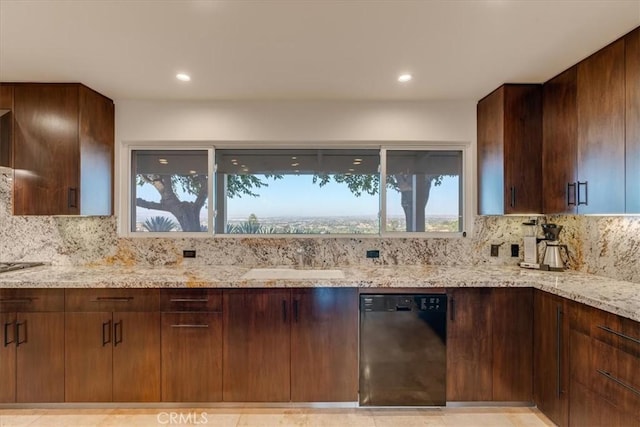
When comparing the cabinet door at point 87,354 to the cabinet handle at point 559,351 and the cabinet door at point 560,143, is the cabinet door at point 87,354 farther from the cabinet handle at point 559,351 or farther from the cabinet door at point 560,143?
the cabinet door at point 560,143

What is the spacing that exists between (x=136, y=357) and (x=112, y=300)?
45cm

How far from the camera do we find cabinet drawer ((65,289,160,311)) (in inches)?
86.4

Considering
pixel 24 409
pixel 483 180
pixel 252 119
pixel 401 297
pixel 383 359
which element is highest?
pixel 252 119

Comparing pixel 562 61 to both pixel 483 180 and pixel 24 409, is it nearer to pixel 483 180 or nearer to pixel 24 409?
pixel 483 180

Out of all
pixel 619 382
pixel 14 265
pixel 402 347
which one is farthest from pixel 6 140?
pixel 619 382

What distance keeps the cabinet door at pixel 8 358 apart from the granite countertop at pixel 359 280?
0.26 meters

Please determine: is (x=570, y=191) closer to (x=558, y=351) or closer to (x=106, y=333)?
(x=558, y=351)

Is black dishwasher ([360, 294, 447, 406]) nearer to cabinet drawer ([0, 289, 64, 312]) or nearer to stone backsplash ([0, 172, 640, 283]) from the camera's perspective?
stone backsplash ([0, 172, 640, 283])

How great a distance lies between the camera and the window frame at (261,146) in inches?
114

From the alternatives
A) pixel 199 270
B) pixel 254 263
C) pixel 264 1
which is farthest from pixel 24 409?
pixel 264 1

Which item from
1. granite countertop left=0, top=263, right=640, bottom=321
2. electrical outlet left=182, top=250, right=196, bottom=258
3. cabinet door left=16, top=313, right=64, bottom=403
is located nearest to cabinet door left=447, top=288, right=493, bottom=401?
granite countertop left=0, top=263, right=640, bottom=321

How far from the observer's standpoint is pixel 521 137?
8.23 feet

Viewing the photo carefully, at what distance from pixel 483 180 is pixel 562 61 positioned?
100cm

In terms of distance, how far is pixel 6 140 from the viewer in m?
2.45
